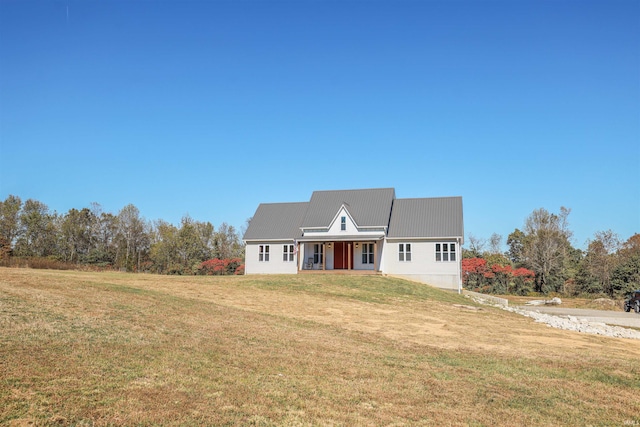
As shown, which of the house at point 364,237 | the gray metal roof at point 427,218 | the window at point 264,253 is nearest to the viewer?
the house at point 364,237

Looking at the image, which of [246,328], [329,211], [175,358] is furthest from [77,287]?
[329,211]

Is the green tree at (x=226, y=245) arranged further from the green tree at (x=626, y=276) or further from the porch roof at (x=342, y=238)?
the green tree at (x=626, y=276)

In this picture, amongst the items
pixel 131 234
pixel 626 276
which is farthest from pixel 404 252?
pixel 131 234

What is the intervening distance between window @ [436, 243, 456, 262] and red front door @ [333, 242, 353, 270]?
689 cm

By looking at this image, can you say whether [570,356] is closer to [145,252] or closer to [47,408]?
[47,408]

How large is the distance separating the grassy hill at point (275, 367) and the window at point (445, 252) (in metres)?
18.6

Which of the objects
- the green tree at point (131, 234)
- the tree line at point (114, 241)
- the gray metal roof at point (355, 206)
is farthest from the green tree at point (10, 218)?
the gray metal roof at point (355, 206)

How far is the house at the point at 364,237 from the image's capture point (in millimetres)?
37625

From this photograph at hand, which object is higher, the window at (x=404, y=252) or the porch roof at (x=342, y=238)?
the porch roof at (x=342, y=238)

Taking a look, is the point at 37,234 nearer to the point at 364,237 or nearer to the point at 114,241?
the point at 114,241

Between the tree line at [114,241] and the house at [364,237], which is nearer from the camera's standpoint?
the house at [364,237]

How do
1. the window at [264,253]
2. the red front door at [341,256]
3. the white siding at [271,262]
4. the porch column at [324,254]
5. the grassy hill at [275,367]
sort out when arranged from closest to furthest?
the grassy hill at [275,367]
the red front door at [341,256]
the porch column at [324,254]
the white siding at [271,262]
the window at [264,253]

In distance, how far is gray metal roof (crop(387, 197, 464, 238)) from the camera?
1494 inches

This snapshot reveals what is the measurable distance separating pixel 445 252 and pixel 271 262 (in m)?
14.3
